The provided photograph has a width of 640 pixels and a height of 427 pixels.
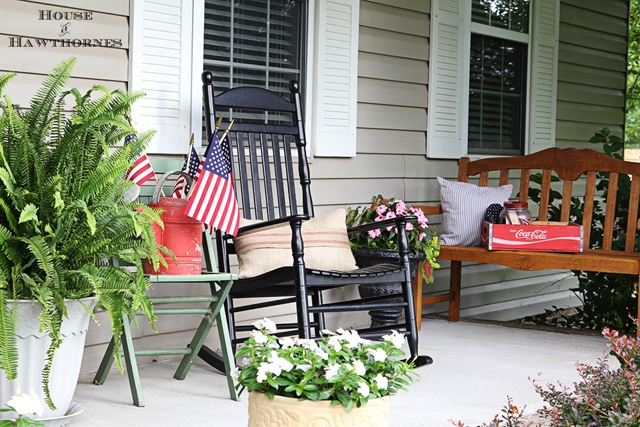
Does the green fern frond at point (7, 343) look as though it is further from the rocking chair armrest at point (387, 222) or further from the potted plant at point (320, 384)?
the rocking chair armrest at point (387, 222)

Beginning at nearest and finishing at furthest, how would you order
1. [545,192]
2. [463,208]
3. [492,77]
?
[463,208] < [545,192] < [492,77]

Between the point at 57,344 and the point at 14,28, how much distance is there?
4.24ft

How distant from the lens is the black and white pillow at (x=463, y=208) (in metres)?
5.03

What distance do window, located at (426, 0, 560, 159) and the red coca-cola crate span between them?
75 centimetres

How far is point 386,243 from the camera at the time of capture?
4504 mm

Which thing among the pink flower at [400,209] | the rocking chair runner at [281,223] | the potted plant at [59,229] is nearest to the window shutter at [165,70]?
the rocking chair runner at [281,223]

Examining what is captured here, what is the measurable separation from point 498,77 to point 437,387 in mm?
2797

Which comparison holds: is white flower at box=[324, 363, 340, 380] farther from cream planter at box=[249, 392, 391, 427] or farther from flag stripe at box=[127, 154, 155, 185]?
flag stripe at box=[127, 154, 155, 185]

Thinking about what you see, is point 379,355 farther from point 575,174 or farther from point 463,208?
point 575,174

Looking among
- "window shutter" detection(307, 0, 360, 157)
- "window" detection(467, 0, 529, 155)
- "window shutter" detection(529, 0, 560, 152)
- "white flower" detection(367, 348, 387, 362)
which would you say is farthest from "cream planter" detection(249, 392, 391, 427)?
"window shutter" detection(529, 0, 560, 152)

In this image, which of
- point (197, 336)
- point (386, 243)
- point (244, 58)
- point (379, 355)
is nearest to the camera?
point (379, 355)

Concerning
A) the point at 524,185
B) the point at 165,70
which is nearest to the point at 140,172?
the point at 165,70

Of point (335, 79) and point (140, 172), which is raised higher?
point (335, 79)

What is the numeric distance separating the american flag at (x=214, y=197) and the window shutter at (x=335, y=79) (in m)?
1.25
